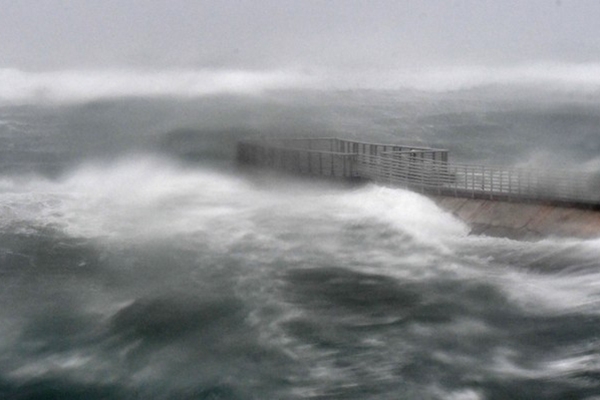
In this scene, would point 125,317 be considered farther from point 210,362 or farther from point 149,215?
point 149,215

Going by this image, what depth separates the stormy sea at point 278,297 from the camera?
51.5 ft

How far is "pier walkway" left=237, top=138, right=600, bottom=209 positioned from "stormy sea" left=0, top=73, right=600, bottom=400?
0.78 meters

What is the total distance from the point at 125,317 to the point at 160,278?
10.8ft

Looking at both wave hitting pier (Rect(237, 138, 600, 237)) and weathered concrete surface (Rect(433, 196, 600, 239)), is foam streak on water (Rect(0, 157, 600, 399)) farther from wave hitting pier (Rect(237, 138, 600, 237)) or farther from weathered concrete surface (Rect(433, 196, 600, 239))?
wave hitting pier (Rect(237, 138, 600, 237))

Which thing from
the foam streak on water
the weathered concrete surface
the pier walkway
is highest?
the pier walkway

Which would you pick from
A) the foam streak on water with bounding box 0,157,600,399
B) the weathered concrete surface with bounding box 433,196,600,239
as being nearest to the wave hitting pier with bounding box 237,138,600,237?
the weathered concrete surface with bounding box 433,196,600,239

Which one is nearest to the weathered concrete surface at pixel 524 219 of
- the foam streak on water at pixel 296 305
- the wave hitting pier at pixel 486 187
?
the wave hitting pier at pixel 486 187

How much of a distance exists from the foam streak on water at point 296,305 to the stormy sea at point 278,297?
61 mm

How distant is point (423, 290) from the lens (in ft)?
68.2

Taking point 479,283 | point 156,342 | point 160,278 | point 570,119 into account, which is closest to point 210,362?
point 156,342

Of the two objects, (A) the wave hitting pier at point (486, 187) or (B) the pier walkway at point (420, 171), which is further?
(B) the pier walkway at point (420, 171)

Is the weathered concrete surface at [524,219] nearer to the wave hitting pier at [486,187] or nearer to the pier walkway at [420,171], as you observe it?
the wave hitting pier at [486,187]

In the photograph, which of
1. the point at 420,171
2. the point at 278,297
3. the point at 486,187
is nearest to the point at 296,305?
the point at 278,297

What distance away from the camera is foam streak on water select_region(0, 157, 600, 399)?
51.4 feet
